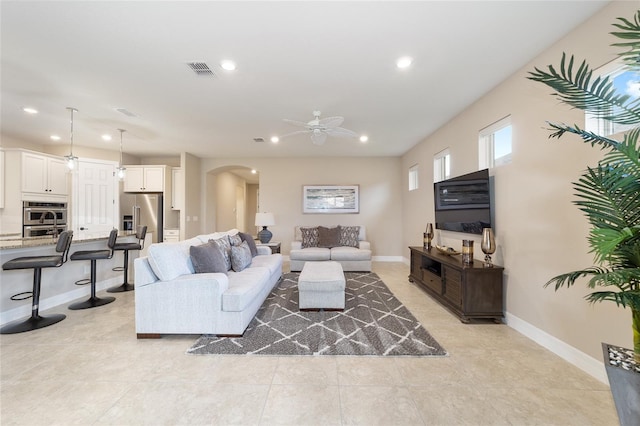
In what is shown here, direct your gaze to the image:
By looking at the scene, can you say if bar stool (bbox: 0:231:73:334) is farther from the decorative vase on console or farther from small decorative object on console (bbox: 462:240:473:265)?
small decorative object on console (bbox: 462:240:473:265)

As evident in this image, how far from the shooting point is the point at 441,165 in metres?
4.82

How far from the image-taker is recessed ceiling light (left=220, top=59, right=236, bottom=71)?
2.59 metres

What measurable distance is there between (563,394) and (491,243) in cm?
149

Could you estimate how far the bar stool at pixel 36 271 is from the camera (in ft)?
8.84

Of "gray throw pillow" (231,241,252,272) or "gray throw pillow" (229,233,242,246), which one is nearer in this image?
"gray throw pillow" (231,241,252,272)

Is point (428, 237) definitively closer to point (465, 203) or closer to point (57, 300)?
point (465, 203)

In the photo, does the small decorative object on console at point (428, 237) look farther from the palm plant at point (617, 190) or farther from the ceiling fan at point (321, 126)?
the palm plant at point (617, 190)

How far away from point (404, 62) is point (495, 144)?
66.2 inches

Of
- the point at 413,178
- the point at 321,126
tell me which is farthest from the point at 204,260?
the point at 413,178

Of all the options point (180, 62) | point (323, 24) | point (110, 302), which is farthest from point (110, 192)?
point (323, 24)

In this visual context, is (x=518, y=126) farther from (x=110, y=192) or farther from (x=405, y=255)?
(x=110, y=192)

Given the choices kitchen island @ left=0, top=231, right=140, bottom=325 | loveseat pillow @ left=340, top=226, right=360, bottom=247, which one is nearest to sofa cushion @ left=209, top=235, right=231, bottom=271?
kitchen island @ left=0, top=231, right=140, bottom=325

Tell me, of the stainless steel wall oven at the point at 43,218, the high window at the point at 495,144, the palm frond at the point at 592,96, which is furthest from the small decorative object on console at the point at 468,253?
the stainless steel wall oven at the point at 43,218

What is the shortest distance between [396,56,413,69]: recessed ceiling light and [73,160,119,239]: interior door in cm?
594
